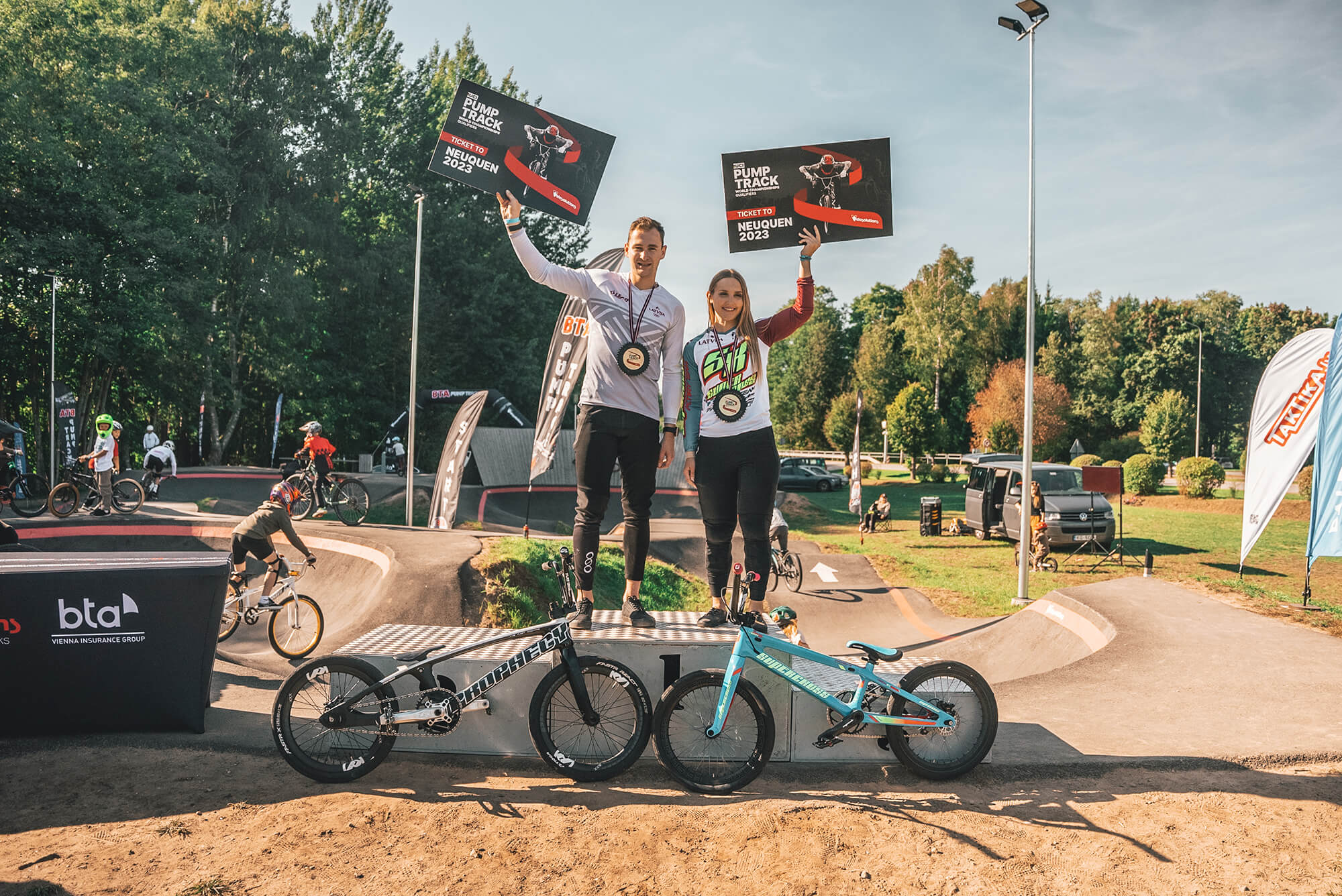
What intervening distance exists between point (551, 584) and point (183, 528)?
760 centimetres

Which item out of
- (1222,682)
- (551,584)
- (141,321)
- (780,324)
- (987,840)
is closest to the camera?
(987,840)

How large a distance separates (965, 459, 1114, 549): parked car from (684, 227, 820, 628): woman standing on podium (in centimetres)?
1361

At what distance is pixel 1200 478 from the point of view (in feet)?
98.9

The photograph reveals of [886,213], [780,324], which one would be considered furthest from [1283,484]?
[780,324]

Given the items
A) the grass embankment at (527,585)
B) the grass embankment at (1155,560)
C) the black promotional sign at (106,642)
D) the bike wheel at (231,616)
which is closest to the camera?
the black promotional sign at (106,642)

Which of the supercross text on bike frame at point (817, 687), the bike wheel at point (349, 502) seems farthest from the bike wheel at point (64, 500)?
the supercross text on bike frame at point (817, 687)

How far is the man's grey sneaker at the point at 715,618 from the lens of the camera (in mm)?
4973

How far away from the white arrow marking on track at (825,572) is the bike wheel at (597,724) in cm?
1195

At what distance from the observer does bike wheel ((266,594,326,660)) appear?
8758 millimetres

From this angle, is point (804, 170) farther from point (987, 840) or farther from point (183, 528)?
point (183, 528)

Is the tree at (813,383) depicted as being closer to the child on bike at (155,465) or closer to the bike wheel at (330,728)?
the child on bike at (155,465)

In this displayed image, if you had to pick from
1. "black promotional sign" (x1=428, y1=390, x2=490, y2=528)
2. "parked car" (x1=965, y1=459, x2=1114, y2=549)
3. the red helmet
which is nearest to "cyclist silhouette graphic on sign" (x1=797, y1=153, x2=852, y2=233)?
the red helmet

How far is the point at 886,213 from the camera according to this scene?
236 inches

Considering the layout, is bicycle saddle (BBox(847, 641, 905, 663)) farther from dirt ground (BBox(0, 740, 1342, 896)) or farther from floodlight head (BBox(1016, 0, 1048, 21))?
floodlight head (BBox(1016, 0, 1048, 21))
